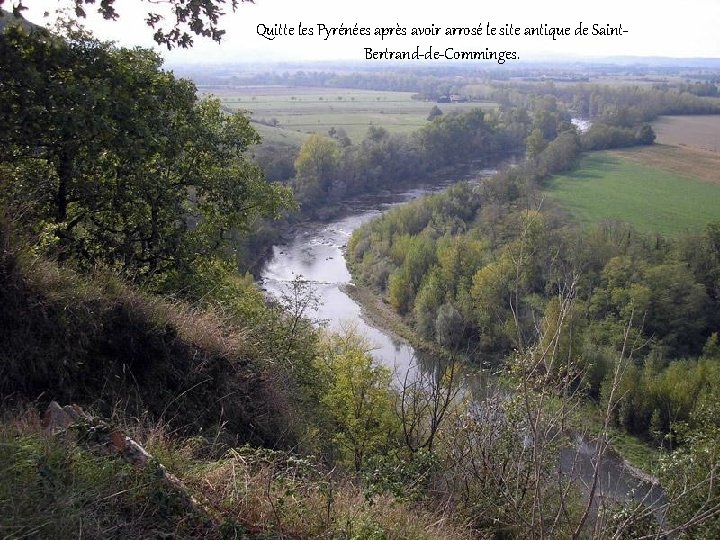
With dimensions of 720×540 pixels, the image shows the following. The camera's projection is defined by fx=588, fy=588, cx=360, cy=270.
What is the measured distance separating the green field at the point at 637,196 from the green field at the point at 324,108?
23.5m

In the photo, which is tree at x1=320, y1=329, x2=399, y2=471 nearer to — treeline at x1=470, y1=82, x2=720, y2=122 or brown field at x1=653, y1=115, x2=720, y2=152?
brown field at x1=653, y1=115, x2=720, y2=152

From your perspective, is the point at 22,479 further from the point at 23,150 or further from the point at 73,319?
the point at 23,150

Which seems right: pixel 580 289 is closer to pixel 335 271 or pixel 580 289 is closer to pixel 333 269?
pixel 335 271

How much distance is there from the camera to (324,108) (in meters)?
88.9

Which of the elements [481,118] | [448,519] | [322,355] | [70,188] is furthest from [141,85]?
[481,118]

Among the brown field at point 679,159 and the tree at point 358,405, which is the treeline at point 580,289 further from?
the brown field at point 679,159

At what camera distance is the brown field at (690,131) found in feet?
215

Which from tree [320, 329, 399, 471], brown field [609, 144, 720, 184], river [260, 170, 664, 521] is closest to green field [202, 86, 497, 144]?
river [260, 170, 664, 521]

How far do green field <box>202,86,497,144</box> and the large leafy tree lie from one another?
5100 centimetres

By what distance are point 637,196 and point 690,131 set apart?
2988cm

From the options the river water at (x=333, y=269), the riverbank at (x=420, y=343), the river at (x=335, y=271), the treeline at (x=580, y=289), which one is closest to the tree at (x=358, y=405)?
the riverbank at (x=420, y=343)

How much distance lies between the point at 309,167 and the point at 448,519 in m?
47.9

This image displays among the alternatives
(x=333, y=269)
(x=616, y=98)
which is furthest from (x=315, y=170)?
(x=616, y=98)

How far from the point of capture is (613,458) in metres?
22.5
